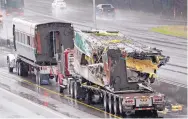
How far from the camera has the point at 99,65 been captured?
1335 inches

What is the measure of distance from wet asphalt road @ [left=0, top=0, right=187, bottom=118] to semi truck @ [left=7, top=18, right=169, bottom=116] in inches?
37.1

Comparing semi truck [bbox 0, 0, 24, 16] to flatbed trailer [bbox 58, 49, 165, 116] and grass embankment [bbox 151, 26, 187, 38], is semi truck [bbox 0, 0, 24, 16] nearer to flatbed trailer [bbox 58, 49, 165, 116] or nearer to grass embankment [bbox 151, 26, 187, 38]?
grass embankment [bbox 151, 26, 187, 38]

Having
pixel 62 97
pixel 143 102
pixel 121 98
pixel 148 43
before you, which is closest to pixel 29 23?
pixel 62 97

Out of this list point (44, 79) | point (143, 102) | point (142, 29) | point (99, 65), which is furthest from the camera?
point (142, 29)

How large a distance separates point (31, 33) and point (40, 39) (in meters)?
1.25

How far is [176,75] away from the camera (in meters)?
44.1

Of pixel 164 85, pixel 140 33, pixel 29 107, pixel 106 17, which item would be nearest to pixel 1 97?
pixel 29 107

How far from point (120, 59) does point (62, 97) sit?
21.5 feet

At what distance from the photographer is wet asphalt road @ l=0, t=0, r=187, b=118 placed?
35344 mm

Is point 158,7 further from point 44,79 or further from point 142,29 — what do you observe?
point 44,79

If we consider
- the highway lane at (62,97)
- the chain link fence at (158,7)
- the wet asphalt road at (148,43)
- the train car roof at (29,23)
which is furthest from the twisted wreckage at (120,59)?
the chain link fence at (158,7)

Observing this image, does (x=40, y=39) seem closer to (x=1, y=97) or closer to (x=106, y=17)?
(x=1, y=97)

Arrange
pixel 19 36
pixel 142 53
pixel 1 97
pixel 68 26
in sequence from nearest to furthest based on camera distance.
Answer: pixel 142 53
pixel 1 97
pixel 68 26
pixel 19 36

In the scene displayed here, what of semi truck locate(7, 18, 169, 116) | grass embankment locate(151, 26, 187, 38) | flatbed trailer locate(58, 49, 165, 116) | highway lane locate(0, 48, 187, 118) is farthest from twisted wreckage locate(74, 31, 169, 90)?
grass embankment locate(151, 26, 187, 38)
